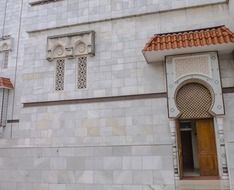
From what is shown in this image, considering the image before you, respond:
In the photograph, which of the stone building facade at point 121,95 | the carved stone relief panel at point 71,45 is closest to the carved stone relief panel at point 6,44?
the stone building facade at point 121,95

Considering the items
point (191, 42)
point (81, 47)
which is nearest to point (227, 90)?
point (191, 42)

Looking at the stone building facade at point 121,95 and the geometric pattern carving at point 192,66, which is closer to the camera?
the stone building facade at point 121,95

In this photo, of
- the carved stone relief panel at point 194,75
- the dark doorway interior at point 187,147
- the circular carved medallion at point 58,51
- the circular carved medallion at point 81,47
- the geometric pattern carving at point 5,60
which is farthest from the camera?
the dark doorway interior at point 187,147

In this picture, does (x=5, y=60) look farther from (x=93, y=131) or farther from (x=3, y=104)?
(x=93, y=131)

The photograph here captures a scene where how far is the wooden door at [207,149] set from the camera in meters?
6.64

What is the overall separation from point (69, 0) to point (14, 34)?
3.11 meters

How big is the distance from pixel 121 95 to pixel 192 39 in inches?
102

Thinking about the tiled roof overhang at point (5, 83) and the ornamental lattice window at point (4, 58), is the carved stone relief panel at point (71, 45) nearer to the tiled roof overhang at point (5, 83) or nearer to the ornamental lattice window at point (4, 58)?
the tiled roof overhang at point (5, 83)

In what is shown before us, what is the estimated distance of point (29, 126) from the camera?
8.22m

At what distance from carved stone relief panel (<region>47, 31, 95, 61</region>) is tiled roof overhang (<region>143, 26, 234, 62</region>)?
2.08 meters

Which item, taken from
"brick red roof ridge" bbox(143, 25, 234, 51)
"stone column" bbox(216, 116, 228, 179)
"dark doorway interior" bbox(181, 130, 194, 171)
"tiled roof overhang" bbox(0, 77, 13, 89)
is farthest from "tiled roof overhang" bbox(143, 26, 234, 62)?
"tiled roof overhang" bbox(0, 77, 13, 89)

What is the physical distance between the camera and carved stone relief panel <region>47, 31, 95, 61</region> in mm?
8094

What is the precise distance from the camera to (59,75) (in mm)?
8320

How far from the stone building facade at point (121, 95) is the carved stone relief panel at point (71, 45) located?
0.11 feet
